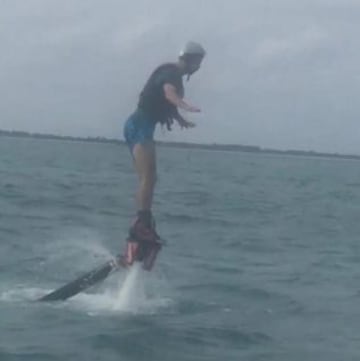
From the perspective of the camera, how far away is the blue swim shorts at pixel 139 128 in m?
15.3

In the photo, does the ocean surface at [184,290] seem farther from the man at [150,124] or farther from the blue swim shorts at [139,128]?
the blue swim shorts at [139,128]

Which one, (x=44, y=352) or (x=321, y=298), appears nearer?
(x=44, y=352)

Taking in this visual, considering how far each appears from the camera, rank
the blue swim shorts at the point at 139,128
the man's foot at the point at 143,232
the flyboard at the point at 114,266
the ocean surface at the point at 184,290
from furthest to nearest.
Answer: the flyboard at the point at 114,266 → the man's foot at the point at 143,232 → the blue swim shorts at the point at 139,128 → the ocean surface at the point at 184,290

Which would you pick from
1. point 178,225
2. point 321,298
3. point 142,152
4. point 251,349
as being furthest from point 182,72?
point 178,225

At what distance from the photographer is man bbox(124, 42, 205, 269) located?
14930 millimetres

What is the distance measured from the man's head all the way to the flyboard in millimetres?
2043

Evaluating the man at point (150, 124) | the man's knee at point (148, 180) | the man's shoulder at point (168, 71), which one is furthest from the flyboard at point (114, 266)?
the man's shoulder at point (168, 71)

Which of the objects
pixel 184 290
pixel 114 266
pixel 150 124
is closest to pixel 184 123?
pixel 150 124

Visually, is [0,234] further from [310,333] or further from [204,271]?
[310,333]

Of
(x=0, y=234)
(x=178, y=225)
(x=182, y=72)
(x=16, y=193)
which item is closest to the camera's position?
(x=182, y=72)

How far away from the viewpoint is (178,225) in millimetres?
29281

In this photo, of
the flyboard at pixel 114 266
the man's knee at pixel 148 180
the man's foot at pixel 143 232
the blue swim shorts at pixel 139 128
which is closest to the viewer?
the blue swim shorts at pixel 139 128

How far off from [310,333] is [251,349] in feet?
3.88

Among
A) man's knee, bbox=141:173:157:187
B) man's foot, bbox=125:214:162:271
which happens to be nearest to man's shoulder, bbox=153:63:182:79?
man's knee, bbox=141:173:157:187
